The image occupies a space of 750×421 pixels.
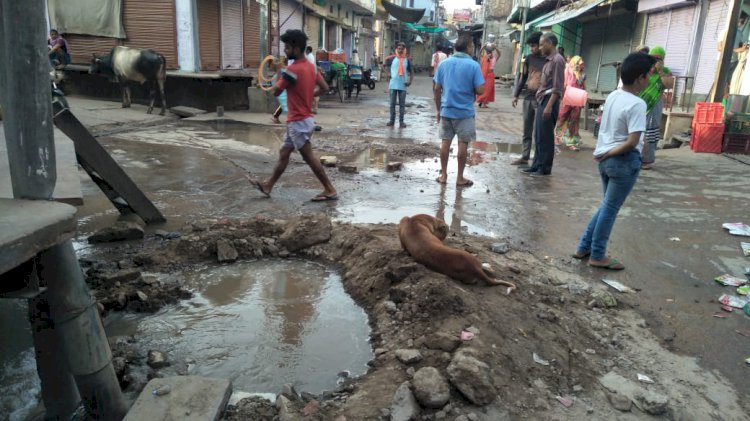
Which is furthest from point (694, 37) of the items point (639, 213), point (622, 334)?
point (622, 334)

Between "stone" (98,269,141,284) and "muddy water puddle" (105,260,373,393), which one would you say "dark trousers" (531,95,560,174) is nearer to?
"muddy water puddle" (105,260,373,393)

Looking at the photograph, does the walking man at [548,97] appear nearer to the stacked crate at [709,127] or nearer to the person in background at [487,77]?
the stacked crate at [709,127]

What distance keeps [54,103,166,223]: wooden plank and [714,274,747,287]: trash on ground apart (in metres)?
4.80

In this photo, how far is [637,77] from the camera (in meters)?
3.89

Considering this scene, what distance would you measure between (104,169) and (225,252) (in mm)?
1352

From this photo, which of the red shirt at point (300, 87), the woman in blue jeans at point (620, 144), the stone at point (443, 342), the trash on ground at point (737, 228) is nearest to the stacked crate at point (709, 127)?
the trash on ground at point (737, 228)

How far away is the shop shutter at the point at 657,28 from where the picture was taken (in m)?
13.7

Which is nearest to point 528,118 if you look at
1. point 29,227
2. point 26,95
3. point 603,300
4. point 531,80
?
point 531,80

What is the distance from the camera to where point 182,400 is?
2.37 meters

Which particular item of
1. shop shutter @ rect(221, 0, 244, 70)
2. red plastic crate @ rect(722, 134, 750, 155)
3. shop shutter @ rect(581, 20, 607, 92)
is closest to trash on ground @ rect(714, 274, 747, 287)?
red plastic crate @ rect(722, 134, 750, 155)

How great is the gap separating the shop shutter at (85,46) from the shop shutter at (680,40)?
45.8 feet

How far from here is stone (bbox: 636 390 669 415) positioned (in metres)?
2.54

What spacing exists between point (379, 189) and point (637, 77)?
3.31 m

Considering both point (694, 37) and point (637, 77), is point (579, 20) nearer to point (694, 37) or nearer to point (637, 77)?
point (694, 37)
